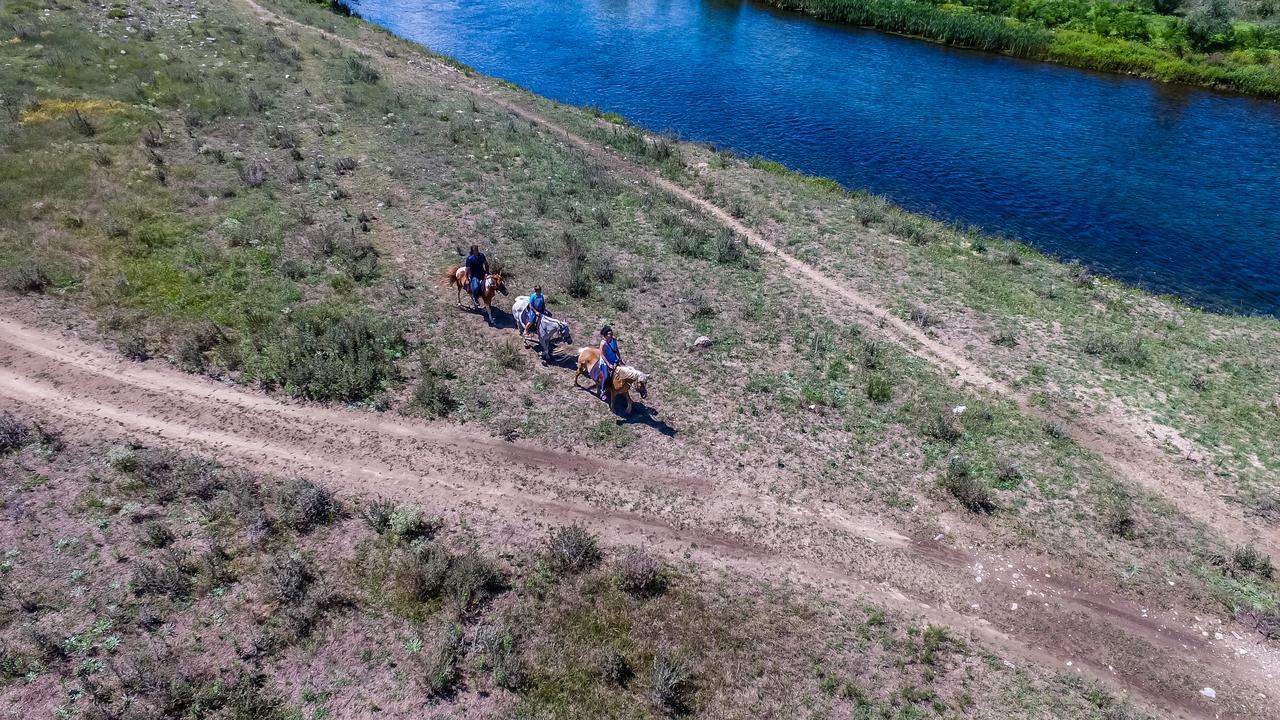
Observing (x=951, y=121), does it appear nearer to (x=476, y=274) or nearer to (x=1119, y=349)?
(x=1119, y=349)

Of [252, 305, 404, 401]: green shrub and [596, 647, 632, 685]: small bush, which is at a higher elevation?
[252, 305, 404, 401]: green shrub

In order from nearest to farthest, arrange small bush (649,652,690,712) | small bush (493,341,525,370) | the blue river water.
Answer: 1. small bush (649,652,690,712)
2. small bush (493,341,525,370)
3. the blue river water

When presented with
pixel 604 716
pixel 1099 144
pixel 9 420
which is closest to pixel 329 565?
pixel 604 716

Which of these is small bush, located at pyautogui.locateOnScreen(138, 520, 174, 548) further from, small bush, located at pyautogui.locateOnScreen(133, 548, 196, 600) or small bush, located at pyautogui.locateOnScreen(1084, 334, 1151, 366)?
small bush, located at pyautogui.locateOnScreen(1084, 334, 1151, 366)

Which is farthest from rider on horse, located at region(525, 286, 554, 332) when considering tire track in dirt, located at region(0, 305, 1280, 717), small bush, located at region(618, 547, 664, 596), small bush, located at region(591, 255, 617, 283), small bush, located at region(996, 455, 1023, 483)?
small bush, located at region(996, 455, 1023, 483)

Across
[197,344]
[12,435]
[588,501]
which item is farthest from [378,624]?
[197,344]

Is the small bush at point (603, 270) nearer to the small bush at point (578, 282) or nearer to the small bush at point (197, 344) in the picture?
the small bush at point (578, 282)
